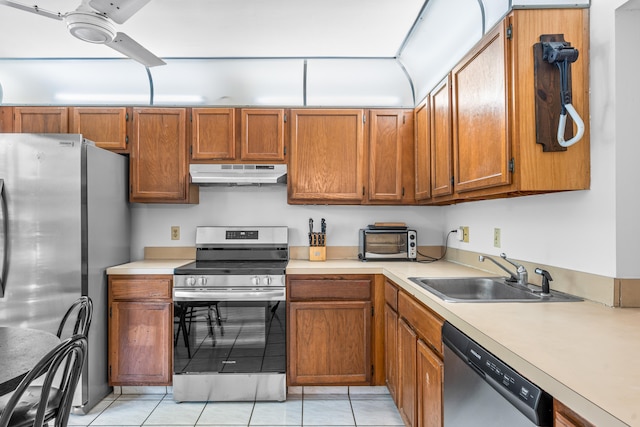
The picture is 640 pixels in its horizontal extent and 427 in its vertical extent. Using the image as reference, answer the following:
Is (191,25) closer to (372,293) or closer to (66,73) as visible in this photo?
(66,73)

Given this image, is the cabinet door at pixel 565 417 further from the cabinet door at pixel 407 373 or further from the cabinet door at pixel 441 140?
the cabinet door at pixel 441 140

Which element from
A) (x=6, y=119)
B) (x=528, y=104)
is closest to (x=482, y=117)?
(x=528, y=104)

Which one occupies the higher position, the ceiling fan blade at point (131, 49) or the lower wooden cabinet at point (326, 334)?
the ceiling fan blade at point (131, 49)

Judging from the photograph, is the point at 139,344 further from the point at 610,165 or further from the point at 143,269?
the point at 610,165

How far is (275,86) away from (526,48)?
199 centimetres

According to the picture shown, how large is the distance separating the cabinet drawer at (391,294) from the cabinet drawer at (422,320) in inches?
3.7

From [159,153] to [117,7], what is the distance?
1.43m

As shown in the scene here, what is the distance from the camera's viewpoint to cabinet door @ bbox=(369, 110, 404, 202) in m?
2.99

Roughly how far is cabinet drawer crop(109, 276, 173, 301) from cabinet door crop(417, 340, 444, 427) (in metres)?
1.76

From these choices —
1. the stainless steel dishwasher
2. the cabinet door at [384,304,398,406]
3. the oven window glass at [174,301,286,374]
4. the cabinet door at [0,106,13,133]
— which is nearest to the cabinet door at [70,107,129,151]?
the cabinet door at [0,106,13,133]

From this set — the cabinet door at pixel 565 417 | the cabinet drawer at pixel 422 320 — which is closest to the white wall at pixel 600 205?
the cabinet drawer at pixel 422 320

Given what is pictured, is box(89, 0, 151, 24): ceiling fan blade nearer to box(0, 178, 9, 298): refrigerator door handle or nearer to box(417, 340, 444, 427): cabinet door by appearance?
box(0, 178, 9, 298): refrigerator door handle

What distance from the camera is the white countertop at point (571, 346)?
75 centimetres

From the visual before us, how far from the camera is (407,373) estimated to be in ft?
6.81
